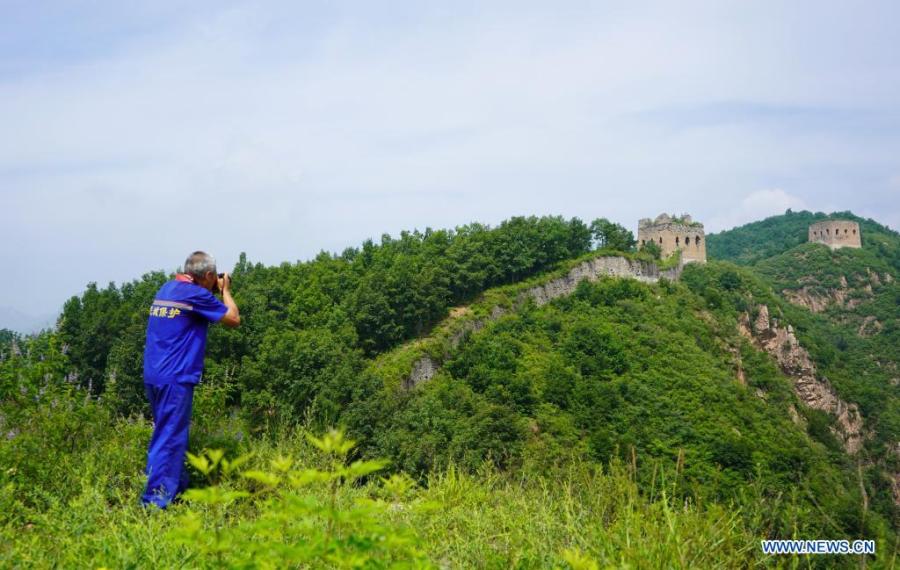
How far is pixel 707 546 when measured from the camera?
12.1 feet

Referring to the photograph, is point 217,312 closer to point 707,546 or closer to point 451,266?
point 707,546

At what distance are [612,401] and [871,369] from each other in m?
42.4

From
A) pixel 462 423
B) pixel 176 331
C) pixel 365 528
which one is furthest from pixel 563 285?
pixel 365 528

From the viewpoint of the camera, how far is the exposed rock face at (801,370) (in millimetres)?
44938

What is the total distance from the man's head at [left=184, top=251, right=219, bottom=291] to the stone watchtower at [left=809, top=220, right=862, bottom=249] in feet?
289

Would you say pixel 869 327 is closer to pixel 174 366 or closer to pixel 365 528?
pixel 174 366

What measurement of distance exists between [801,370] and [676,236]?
43.1 ft

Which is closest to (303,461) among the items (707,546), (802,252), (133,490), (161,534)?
(133,490)

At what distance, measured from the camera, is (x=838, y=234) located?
263ft

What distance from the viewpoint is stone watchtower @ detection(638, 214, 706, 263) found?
50.9 meters

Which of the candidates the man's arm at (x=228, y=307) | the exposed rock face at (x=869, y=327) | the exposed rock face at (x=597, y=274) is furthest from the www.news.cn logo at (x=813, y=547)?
the exposed rock face at (x=869, y=327)

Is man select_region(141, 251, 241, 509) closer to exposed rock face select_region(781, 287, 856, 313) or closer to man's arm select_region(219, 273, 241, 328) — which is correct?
man's arm select_region(219, 273, 241, 328)

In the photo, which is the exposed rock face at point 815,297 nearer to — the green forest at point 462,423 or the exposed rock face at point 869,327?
the exposed rock face at point 869,327

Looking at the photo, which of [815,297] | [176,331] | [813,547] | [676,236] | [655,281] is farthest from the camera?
[815,297]
